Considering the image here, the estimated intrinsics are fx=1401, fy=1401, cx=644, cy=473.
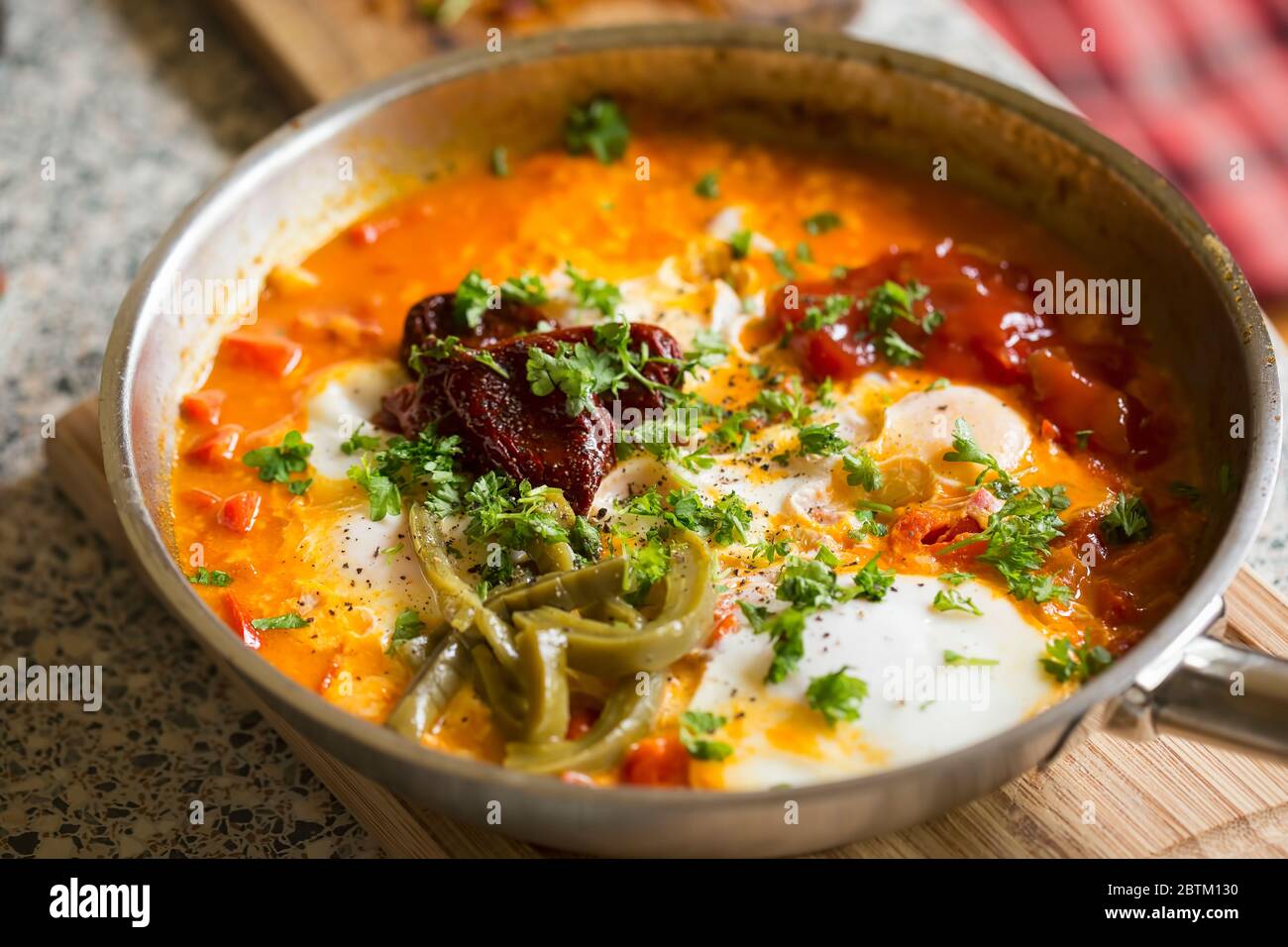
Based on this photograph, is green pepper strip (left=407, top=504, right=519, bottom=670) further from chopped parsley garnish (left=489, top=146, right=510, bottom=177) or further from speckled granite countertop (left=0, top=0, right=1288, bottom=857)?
chopped parsley garnish (left=489, top=146, right=510, bottom=177)

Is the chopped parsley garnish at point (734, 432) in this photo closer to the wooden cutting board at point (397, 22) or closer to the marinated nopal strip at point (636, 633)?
the marinated nopal strip at point (636, 633)

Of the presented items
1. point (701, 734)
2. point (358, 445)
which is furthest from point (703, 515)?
point (358, 445)

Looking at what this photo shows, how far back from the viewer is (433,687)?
316 centimetres

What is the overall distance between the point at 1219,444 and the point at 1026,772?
3.51 feet

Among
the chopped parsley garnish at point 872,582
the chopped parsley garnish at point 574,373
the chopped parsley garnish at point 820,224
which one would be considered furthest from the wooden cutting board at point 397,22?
the chopped parsley garnish at point 872,582

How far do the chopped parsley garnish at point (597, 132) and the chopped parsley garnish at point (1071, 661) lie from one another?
2380mm

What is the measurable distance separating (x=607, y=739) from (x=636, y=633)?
242mm

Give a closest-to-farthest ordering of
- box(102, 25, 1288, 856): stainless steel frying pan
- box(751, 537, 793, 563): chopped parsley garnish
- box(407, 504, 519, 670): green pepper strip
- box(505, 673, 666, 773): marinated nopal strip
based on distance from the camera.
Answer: box(102, 25, 1288, 856): stainless steel frying pan < box(505, 673, 666, 773): marinated nopal strip < box(407, 504, 519, 670): green pepper strip < box(751, 537, 793, 563): chopped parsley garnish

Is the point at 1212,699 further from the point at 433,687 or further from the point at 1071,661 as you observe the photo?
the point at 433,687

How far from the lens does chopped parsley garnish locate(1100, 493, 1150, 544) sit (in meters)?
3.60

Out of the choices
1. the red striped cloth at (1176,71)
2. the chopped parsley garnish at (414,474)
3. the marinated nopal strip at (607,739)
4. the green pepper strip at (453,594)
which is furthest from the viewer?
the red striped cloth at (1176,71)

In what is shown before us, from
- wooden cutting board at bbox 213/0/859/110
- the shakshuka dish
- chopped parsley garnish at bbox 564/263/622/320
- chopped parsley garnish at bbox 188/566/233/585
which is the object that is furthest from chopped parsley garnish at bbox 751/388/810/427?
wooden cutting board at bbox 213/0/859/110

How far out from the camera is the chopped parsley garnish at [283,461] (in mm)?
3805
